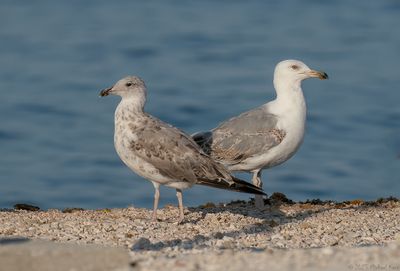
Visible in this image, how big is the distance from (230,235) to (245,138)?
6.14 ft

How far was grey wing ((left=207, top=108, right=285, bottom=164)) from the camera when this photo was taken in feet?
36.3

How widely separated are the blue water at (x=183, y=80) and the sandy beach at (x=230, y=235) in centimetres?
515

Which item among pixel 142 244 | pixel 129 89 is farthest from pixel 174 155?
pixel 142 244

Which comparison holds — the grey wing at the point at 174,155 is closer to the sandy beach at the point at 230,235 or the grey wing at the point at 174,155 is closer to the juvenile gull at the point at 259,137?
the sandy beach at the point at 230,235

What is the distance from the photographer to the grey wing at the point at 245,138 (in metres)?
11.1

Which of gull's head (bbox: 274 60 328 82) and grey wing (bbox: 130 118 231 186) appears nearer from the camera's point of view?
grey wing (bbox: 130 118 231 186)

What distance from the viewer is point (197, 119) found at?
20.4 metres

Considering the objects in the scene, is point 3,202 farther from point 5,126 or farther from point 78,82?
point 78,82

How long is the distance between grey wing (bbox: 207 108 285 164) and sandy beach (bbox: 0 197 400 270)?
0.52 m

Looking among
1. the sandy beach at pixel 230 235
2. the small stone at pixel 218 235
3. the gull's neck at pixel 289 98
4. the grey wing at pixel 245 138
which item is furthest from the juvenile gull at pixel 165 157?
the gull's neck at pixel 289 98

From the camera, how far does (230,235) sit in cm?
945

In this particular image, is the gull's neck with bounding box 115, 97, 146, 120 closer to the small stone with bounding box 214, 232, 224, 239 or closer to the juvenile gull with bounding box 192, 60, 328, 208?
the juvenile gull with bounding box 192, 60, 328, 208

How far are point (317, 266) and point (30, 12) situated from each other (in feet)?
68.5

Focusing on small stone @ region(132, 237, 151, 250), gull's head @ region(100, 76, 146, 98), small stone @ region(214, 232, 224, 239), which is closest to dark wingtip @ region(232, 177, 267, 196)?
small stone @ region(214, 232, 224, 239)
